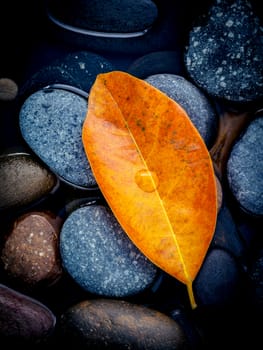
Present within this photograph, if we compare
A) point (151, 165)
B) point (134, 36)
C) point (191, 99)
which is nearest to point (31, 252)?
point (151, 165)

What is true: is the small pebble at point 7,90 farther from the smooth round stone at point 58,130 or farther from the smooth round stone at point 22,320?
the smooth round stone at point 22,320

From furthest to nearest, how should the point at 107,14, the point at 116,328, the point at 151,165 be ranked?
the point at 107,14
the point at 116,328
the point at 151,165

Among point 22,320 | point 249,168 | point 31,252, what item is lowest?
point 22,320

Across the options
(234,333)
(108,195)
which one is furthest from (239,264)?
(108,195)

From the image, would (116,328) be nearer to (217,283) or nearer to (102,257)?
(102,257)

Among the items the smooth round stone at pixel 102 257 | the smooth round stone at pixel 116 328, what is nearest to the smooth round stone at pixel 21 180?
the smooth round stone at pixel 102 257

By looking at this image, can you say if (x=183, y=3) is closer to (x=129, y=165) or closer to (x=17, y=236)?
(x=129, y=165)

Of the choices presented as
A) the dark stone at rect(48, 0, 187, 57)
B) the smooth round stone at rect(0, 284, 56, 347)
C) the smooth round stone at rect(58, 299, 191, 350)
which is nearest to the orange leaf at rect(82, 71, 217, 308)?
the smooth round stone at rect(58, 299, 191, 350)
